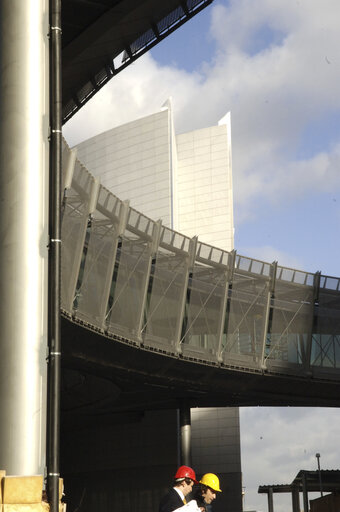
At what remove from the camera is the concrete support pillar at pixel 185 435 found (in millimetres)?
53438

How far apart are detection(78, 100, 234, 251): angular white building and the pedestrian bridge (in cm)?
2567

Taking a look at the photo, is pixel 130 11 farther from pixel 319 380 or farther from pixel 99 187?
pixel 319 380

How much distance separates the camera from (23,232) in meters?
9.24

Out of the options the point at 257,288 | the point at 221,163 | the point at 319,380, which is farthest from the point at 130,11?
the point at 221,163

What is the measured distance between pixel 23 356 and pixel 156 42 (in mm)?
16042

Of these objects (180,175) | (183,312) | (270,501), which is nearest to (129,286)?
(183,312)

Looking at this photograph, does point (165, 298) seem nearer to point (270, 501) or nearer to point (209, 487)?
point (209, 487)

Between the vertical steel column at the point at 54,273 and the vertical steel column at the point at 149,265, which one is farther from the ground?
the vertical steel column at the point at 149,265

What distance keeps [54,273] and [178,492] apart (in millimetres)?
2721

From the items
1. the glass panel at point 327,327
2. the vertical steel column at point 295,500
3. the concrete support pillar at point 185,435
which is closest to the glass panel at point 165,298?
the glass panel at point 327,327

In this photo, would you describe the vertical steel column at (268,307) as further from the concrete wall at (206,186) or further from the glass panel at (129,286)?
the concrete wall at (206,186)

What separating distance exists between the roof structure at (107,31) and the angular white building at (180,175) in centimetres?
5269

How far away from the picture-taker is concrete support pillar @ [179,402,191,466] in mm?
53438

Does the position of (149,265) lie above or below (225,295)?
above
